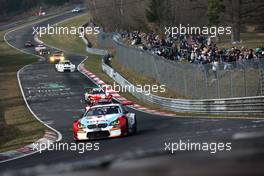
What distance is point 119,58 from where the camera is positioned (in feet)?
161

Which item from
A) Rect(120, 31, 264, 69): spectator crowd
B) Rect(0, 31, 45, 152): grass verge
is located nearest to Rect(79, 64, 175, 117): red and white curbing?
Rect(120, 31, 264, 69): spectator crowd

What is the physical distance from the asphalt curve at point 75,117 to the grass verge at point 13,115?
70cm

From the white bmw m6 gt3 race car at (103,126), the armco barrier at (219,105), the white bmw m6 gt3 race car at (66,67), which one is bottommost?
the white bmw m6 gt3 race car at (66,67)

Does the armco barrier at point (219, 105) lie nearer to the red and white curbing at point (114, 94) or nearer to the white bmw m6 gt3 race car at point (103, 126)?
the red and white curbing at point (114, 94)

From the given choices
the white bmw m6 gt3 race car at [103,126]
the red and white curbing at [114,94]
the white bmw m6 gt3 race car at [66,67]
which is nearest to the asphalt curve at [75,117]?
the white bmw m6 gt3 race car at [103,126]

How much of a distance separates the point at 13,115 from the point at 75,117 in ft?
15.3

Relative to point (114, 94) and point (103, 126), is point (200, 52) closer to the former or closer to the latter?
point (114, 94)

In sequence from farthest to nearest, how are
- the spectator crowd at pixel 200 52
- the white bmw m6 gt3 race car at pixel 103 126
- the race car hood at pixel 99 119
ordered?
the spectator crowd at pixel 200 52 < the race car hood at pixel 99 119 < the white bmw m6 gt3 race car at pixel 103 126

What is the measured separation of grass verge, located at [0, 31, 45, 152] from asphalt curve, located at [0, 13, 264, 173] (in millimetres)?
697

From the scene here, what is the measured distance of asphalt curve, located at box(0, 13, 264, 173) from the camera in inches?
530

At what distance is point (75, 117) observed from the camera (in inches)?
1111

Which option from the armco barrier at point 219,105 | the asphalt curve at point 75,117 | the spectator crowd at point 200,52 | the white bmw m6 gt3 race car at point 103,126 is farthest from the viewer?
the spectator crowd at point 200,52

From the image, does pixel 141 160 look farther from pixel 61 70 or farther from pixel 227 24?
pixel 227 24

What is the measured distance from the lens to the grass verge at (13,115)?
21.6 m
